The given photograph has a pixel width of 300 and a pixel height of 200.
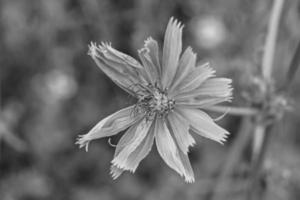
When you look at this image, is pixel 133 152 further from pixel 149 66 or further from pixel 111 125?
pixel 149 66

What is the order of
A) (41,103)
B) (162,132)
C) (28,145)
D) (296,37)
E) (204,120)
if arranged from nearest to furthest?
(204,120), (162,132), (296,37), (28,145), (41,103)

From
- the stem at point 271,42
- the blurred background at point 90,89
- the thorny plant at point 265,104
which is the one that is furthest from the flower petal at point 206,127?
the blurred background at point 90,89

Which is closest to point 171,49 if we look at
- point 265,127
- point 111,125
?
point 111,125

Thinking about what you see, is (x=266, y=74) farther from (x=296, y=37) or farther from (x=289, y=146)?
(x=289, y=146)

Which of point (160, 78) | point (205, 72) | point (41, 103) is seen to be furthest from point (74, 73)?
point (205, 72)

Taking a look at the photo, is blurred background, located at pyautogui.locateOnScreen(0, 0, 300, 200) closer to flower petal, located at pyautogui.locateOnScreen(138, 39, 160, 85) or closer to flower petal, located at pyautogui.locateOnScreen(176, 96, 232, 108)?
flower petal, located at pyautogui.locateOnScreen(138, 39, 160, 85)

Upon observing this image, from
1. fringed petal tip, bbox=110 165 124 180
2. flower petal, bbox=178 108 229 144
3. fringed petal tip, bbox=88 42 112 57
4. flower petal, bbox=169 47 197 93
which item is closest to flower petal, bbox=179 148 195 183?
flower petal, bbox=178 108 229 144
